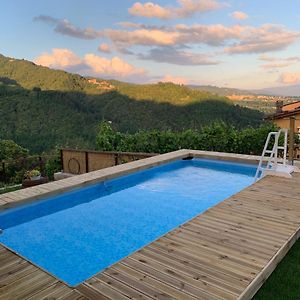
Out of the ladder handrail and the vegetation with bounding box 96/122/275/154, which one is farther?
the vegetation with bounding box 96/122/275/154

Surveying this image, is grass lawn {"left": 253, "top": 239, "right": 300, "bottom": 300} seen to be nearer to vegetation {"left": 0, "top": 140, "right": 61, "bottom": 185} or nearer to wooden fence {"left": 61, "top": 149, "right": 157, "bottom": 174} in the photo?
wooden fence {"left": 61, "top": 149, "right": 157, "bottom": 174}

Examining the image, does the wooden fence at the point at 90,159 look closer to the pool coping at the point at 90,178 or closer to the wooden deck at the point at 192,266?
the pool coping at the point at 90,178

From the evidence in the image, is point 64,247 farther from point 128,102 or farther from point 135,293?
point 128,102

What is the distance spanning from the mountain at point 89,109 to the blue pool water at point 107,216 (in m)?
17.1

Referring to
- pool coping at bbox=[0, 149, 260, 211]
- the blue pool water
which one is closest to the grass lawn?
the blue pool water

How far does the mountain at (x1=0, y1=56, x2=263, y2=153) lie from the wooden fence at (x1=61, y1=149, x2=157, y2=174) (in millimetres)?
14760

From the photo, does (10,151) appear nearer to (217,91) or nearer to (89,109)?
(89,109)

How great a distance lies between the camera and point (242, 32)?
15844 mm

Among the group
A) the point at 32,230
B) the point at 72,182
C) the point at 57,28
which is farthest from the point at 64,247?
the point at 57,28

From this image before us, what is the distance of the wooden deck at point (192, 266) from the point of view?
2.36 meters

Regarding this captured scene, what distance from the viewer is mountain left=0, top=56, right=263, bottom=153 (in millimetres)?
26797

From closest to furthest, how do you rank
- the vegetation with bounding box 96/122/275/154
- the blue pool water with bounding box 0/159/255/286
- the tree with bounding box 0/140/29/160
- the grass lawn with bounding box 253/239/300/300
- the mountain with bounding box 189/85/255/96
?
the grass lawn with bounding box 253/239/300/300 → the blue pool water with bounding box 0/159/255/286 → the vegetation with bounding box 96/122/275/154 → the tree with bounding box 0/140/29/160 → the mountain with bounding box 189/85/255/96

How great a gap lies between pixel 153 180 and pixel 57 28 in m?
15.9

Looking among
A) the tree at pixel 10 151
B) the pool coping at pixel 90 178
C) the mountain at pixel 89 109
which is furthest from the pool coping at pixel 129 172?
the mountain at pixel 89 109
